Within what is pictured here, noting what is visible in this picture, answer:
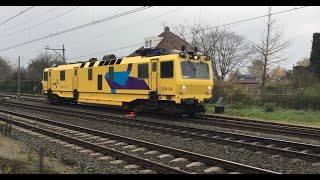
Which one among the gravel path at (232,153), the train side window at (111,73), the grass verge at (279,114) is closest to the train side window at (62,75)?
the train side window at (111,73)

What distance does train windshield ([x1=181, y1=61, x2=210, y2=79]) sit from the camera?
18.9 metres

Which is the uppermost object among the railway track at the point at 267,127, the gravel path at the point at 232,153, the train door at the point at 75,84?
the train door at the point at 75,84

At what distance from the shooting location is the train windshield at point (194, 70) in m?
18.9

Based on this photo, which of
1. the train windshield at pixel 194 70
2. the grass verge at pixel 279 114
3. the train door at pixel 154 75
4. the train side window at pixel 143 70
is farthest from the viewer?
the train side window at pixel 143 70

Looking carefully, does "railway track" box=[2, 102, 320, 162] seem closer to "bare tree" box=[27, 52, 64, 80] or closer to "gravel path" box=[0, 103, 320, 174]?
"gravel path" box=[0, 103, 320, 174]

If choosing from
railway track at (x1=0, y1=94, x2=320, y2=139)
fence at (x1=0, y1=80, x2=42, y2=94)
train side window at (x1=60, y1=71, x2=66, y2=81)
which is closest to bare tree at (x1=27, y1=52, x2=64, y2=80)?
fence at (x1=0, y1=80, x2=42, y2=94)

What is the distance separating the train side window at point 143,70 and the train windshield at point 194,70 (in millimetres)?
2171

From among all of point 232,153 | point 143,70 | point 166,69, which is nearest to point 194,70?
point 166,69

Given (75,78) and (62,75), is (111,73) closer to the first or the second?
(75,78)

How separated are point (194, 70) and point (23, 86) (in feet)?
163

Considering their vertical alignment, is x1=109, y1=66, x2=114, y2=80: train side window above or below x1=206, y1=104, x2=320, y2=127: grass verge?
above

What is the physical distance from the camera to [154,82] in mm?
19609

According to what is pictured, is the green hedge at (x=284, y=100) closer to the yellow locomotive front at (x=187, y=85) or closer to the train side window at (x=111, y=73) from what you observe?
the yellow locomotive front at (x=187, y=85)

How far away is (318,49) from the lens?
111 ft
